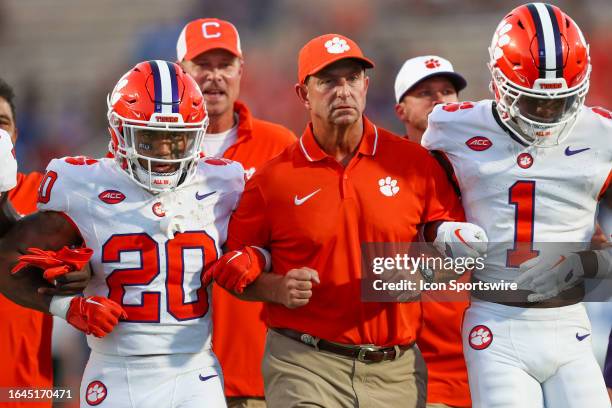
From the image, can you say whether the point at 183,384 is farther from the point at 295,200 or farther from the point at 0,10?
the point at 0,10

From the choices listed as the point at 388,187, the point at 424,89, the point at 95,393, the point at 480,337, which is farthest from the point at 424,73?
the point at 95,393

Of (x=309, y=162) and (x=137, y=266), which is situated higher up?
(x=309, y=162)

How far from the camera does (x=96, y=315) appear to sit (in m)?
3.38

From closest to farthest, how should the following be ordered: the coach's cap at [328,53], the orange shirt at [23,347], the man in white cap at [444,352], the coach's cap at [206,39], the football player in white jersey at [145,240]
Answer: the football player in white jersey at [145,240]
the coach's cap at [328,53]
the orange shirt at [23,347]
the man in white cap at [444,352]
the coach's cap at [206,39]

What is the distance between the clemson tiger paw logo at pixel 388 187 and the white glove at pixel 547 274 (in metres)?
0.52

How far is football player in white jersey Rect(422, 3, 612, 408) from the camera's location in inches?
137

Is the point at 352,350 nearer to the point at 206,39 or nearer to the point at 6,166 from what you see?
the point at 6,166

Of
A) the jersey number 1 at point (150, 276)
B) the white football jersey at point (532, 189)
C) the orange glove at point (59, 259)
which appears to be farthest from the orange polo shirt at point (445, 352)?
the orange glove at point (59, 259)

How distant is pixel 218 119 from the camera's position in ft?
15.8

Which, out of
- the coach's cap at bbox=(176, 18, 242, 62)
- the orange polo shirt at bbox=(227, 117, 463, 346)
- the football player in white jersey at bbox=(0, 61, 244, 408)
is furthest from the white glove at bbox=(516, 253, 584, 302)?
the coach's cap at bbox=(176, 18, 242, 62)

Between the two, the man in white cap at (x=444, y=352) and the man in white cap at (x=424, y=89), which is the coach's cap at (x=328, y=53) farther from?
the man in white cap at (x=424, y=89)

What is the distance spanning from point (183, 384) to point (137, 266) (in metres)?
0.43

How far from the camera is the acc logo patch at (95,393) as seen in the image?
3.46 metres

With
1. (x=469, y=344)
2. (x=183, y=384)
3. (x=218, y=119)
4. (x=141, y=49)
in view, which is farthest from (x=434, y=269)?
(x=141, y=49)
